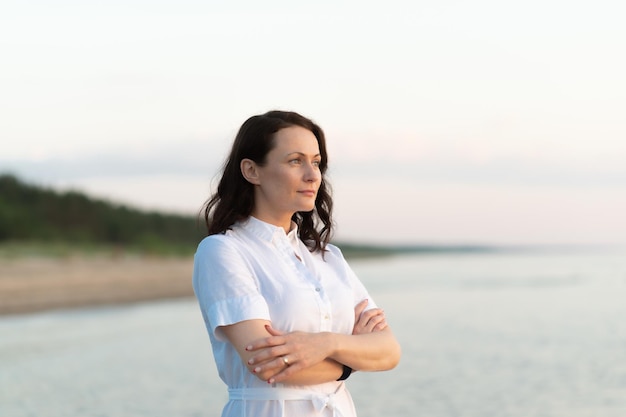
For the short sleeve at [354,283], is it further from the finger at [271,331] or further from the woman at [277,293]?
the finger at [271,331]

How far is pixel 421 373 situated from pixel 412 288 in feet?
43.7

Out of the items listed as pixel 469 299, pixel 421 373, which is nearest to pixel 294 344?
pixel 421 373

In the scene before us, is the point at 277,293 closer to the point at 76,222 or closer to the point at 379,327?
the point at 379,327

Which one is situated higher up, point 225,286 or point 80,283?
point 225,286

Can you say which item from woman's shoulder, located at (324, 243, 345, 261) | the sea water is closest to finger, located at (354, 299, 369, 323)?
woman's shoulder, located at (324, 243, 345, 261)

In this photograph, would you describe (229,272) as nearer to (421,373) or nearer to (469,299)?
(421,373)

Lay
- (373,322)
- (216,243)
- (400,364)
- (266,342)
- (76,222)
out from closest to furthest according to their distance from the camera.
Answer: (266,342)
(216,243)
(373,322)
(400,364)
(76,222)

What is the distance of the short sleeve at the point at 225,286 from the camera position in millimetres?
2193

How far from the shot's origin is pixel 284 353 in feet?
7.09

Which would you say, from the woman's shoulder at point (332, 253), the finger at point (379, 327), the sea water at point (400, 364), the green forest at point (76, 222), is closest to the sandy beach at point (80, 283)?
the sea water at point (400, 364)

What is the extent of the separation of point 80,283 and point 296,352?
16401mm

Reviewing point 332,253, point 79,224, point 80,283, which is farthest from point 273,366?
point 79,224

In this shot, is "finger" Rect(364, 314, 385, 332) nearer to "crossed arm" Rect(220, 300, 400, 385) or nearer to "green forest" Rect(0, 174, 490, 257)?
"crossed arm" Rect(220, 300, 400, 385)

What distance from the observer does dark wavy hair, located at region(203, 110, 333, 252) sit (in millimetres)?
2309
